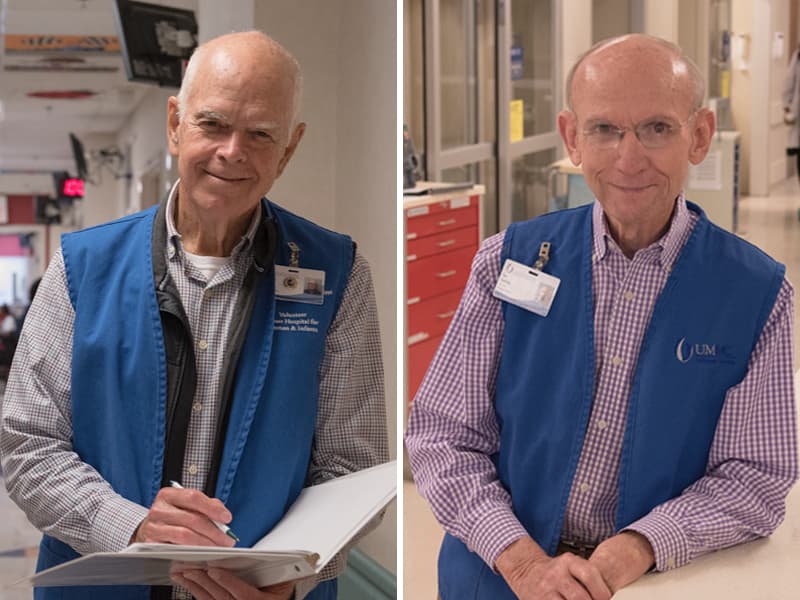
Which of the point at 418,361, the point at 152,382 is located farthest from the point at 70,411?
the point at 418,361

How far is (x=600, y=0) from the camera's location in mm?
1394

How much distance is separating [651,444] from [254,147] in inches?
27.2

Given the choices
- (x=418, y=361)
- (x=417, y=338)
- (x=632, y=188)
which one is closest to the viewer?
(x=632, y=188)

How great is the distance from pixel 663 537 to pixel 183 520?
0.67 m

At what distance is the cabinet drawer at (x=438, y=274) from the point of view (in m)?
1.66

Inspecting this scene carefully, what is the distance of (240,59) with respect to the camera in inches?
52.3

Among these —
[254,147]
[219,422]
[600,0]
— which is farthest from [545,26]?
[219,422]

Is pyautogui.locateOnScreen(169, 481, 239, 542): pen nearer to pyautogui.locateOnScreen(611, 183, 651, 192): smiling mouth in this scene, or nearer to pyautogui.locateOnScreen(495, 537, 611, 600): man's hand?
pyautogui.locateOnScreen(495, 537, 611, 600): man's hand

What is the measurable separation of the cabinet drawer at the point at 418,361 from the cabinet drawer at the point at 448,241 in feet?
0.61

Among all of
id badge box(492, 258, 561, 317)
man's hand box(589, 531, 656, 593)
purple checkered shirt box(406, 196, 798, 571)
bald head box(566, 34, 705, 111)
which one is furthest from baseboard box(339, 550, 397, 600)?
bald head box(566, 34, 705, 111)

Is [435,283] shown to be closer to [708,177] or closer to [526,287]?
[526,287]

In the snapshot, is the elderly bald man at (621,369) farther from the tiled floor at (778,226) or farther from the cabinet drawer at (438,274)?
the cabinet drawer at (438,274)

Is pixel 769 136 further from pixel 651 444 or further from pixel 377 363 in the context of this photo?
pixel 377 363

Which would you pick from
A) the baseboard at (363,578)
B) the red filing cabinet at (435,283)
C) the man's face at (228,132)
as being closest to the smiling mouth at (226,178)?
the man's face at (228,132)
